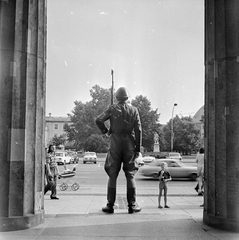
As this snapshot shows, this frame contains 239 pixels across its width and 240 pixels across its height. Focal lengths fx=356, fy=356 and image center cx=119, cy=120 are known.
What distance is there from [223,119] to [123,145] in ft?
5.82

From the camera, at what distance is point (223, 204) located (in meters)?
4.53

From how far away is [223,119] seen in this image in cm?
460

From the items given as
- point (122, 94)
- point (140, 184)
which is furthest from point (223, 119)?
point (140, 184)

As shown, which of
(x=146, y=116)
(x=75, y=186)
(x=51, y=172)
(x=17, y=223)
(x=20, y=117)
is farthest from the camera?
(x=146, y=116)

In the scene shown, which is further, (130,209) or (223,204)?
(130,209)

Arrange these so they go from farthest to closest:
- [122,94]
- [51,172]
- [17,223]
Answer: [51,172], [122,94], [17,223]

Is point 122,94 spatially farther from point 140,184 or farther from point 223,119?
point 140,184

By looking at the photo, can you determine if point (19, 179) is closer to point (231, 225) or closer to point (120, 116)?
point (120, 116)

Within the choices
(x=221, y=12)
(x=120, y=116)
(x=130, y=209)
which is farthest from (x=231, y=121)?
(x=130, y=209)

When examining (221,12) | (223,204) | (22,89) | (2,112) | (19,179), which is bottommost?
(223,204)

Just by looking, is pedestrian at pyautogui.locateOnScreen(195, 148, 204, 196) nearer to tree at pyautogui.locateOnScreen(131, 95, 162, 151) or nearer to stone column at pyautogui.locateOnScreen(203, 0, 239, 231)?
stone column at pyautogui.locateOnScreen(203, 0, 239, 231)

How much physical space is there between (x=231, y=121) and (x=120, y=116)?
1.87 metres

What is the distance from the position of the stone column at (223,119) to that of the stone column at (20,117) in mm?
2300

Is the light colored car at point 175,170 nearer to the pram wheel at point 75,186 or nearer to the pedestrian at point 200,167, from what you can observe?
the pram wheel at point 75,186
